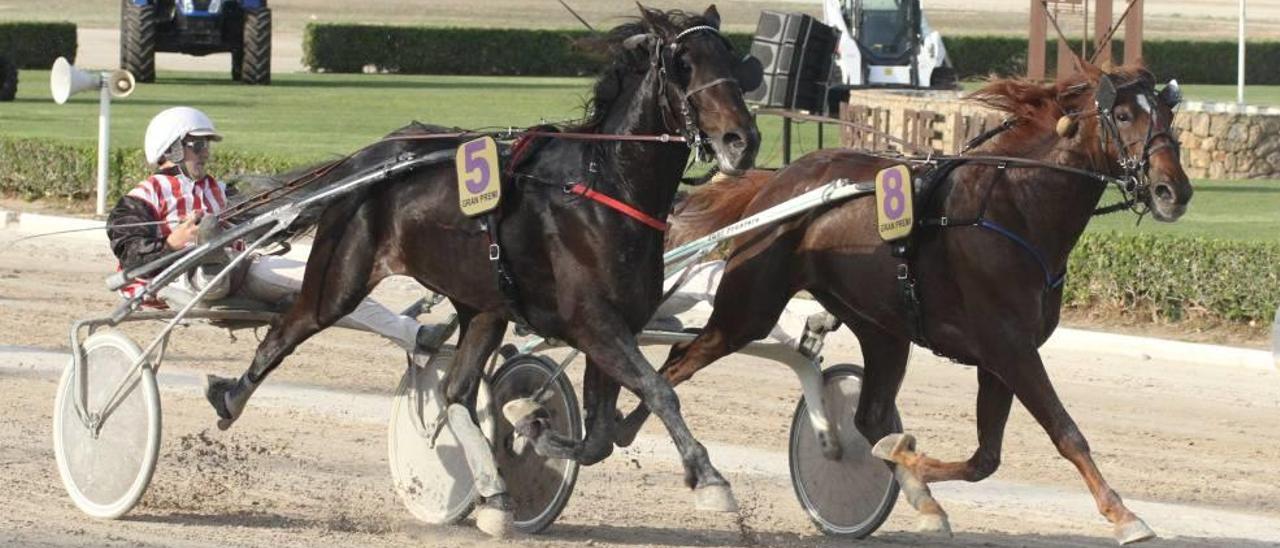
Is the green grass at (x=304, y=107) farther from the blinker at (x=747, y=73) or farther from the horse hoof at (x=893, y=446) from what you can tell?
the blinker at (x=747, y=73)

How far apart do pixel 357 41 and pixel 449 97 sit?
7221 millimetres

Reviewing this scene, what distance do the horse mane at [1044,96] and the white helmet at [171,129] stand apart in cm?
242

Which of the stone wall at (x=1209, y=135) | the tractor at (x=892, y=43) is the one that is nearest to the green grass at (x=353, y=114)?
the stone wall at (x=1209, y=135)

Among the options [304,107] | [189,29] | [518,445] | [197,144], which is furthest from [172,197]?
[189,29]

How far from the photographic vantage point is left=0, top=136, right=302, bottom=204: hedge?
49.9 feet

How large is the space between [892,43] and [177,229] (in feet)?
73.0

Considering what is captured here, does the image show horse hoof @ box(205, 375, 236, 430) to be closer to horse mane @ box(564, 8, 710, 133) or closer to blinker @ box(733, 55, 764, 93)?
horse mane @ box(564, 8, 710, 133)

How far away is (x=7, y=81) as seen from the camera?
23.9 meters

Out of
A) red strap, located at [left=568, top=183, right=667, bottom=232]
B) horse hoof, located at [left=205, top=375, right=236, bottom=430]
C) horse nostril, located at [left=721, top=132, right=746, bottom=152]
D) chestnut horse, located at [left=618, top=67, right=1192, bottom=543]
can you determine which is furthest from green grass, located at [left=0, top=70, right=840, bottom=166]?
horse nostril, located at [left=721, top=132, right=746, bottom=152]

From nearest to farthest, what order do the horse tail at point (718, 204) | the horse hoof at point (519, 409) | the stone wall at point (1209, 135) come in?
the horse hoof at point (519, 409) < the horse tail at point (718, 204) < the stone wall at point (1209, 135)

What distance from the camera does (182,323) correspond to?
6.65m

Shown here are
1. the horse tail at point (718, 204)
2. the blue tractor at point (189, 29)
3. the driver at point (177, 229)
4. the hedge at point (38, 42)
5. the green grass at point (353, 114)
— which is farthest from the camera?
the hedge at point (38, 42)

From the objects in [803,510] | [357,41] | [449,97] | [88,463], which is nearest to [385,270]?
[88,463]

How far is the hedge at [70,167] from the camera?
49.9 ft
